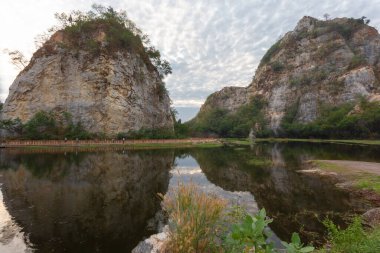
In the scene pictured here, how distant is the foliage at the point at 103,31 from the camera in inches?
2830

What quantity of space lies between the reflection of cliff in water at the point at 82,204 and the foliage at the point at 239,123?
368 feet

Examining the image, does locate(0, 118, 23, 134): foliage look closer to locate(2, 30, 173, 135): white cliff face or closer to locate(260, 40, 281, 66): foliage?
locate(2, 30, 173, 135): white cliff face

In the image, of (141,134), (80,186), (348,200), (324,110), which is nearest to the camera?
(348,200)

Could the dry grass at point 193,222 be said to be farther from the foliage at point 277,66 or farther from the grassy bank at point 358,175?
the foliage at point 277,66

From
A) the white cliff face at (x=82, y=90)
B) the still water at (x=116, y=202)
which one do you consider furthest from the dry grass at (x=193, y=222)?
the white cliff face at (x=82, y=90)

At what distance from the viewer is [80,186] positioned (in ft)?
68.2

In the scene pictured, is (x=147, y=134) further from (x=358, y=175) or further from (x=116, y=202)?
(x=116, y=202)

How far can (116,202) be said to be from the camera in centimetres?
1698

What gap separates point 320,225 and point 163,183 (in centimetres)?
1262

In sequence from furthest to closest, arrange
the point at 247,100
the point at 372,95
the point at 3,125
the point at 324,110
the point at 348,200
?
1. the point at 247,100
2. the point at 324,110
3. the point at 372,95
4. the point at 3,125
5. the point at 348,200

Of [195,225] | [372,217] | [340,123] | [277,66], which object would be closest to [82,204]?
[195,225]

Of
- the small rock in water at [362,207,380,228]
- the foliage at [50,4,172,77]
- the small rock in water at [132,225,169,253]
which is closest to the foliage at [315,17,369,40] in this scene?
the foliage at [50,4,172,77]

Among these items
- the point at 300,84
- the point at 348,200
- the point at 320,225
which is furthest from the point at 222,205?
the point at 300,84

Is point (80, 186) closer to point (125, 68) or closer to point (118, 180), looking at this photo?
point (118, 180)
